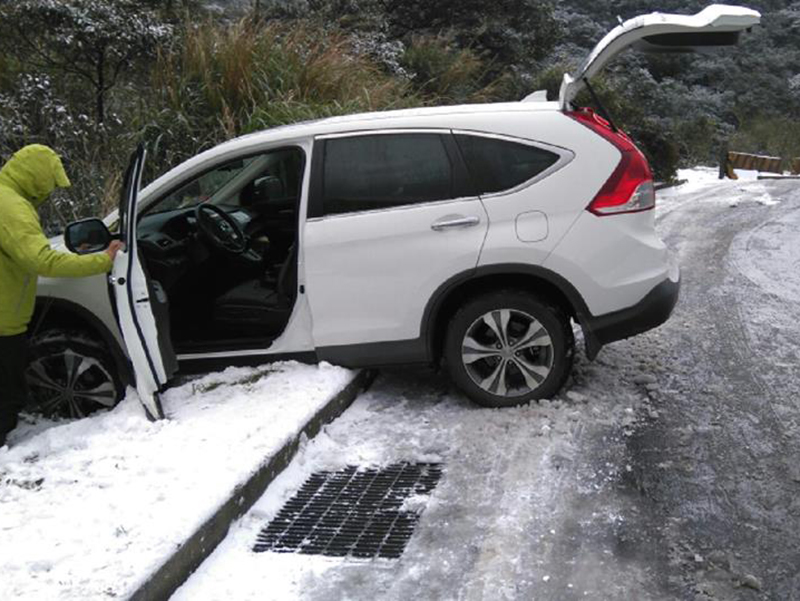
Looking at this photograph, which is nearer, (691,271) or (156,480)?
(156,480)

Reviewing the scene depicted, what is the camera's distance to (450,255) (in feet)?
15.9

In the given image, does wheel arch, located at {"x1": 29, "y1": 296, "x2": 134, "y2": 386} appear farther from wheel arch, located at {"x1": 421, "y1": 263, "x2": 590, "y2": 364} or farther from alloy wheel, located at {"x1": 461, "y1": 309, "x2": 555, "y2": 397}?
alloy wheel, located at {"x1": 461, "y1": 309, "x2": 555, "y2": 397}

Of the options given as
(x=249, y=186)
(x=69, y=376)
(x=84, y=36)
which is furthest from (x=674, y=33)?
(x=84, y=36)

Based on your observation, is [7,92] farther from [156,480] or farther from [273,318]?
[156,480]

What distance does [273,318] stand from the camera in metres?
5.27

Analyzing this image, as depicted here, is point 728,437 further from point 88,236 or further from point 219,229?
point 88,236

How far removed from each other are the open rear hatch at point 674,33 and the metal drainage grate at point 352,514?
7.76 ft

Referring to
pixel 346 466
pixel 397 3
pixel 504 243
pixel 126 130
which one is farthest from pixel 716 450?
pixel 397 3

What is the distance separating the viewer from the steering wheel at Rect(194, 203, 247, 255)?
18.0ft

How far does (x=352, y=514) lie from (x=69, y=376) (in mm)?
2107

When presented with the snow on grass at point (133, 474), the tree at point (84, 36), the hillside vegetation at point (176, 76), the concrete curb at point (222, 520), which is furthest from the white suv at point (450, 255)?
the tree at point (84, 36)

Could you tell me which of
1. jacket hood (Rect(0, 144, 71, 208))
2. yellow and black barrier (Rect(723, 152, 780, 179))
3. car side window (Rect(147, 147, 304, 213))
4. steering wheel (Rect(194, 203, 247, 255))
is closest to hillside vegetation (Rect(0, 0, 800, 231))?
car side window (Rect(147, 147, 304, 213))

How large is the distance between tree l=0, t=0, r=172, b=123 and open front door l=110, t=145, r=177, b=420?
5.53m

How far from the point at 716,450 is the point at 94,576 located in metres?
3.08
